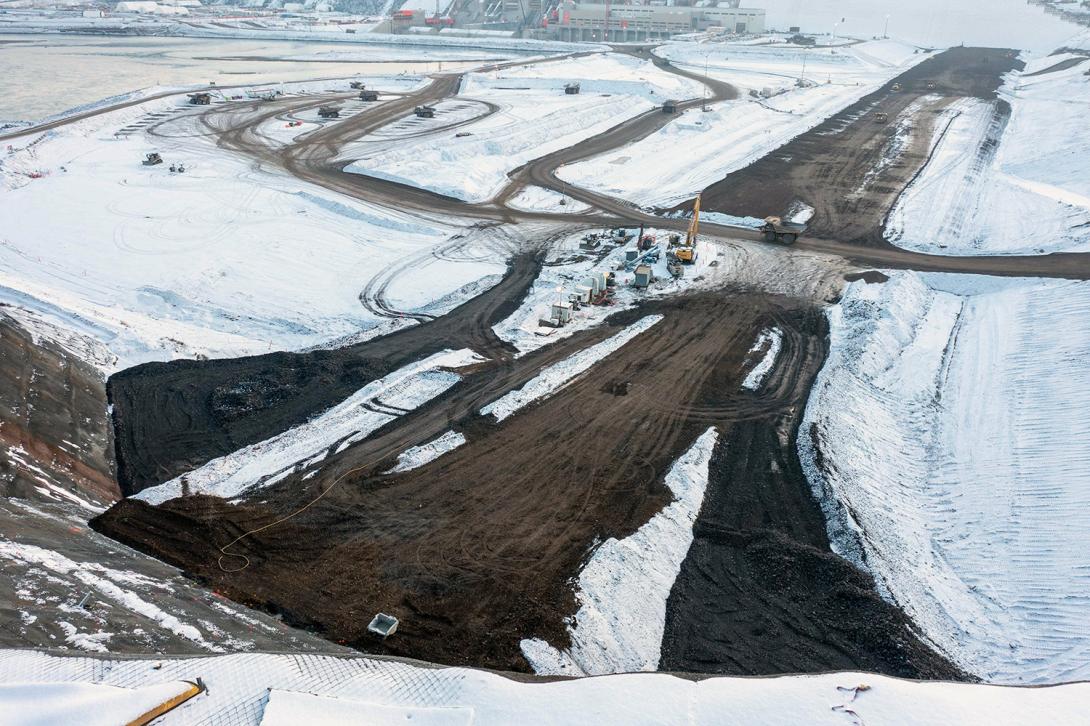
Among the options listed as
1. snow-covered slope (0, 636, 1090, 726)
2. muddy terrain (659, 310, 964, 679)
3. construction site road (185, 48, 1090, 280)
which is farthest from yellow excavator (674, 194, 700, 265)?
snow-covered slope (0, 636, 1090, 726)

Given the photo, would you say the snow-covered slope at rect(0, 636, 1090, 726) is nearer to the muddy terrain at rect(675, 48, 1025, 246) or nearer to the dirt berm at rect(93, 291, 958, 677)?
the dirt berm at rect(93, 291, 958, 677)

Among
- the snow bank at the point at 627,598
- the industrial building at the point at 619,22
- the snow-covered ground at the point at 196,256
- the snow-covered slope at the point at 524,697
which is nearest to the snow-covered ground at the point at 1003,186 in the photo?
the snow-covered ground at the point at 196,256

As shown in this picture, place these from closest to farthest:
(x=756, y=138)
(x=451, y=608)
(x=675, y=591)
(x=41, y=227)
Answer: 1. (x=451, y=608)
2. (x=675, y=591)
3. (x=41, y=227)
4. (x=756, y=138)

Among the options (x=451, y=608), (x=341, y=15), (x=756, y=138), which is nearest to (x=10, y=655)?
(x=451, y=608)

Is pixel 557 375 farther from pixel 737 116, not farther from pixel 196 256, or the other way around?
pixel 737 116

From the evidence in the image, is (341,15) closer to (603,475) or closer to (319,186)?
(319,186)

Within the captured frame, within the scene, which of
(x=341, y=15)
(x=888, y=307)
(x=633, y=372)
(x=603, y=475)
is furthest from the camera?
(x=341, y=15)

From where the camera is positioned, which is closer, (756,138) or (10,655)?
(10,655)
